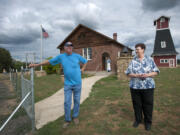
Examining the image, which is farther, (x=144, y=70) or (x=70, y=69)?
(x=70, y=69)

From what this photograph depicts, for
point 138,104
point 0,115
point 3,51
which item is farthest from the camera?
point 3,51

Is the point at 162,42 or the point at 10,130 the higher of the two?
the point at 162,42

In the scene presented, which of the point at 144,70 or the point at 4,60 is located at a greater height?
the point at 4,60

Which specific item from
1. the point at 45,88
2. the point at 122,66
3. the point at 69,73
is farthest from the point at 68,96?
the point at 122,66

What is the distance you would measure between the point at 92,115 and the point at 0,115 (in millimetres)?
2826

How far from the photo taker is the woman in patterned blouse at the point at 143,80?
8.27 ft

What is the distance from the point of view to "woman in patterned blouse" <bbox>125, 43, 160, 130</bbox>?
2521 mm

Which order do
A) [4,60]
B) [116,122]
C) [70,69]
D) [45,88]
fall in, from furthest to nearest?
[4,60], [45,88], [116,122], [70,69]

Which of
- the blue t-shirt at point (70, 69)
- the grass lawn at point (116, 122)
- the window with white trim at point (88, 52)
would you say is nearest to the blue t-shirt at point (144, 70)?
the grass lawn at point (116, 122)

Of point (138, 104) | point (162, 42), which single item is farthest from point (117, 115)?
point (162, 42)

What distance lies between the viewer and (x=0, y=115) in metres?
3.81

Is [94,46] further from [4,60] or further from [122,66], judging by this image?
[4,60]

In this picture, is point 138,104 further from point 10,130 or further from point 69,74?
point 10,130

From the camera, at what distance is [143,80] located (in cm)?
254
